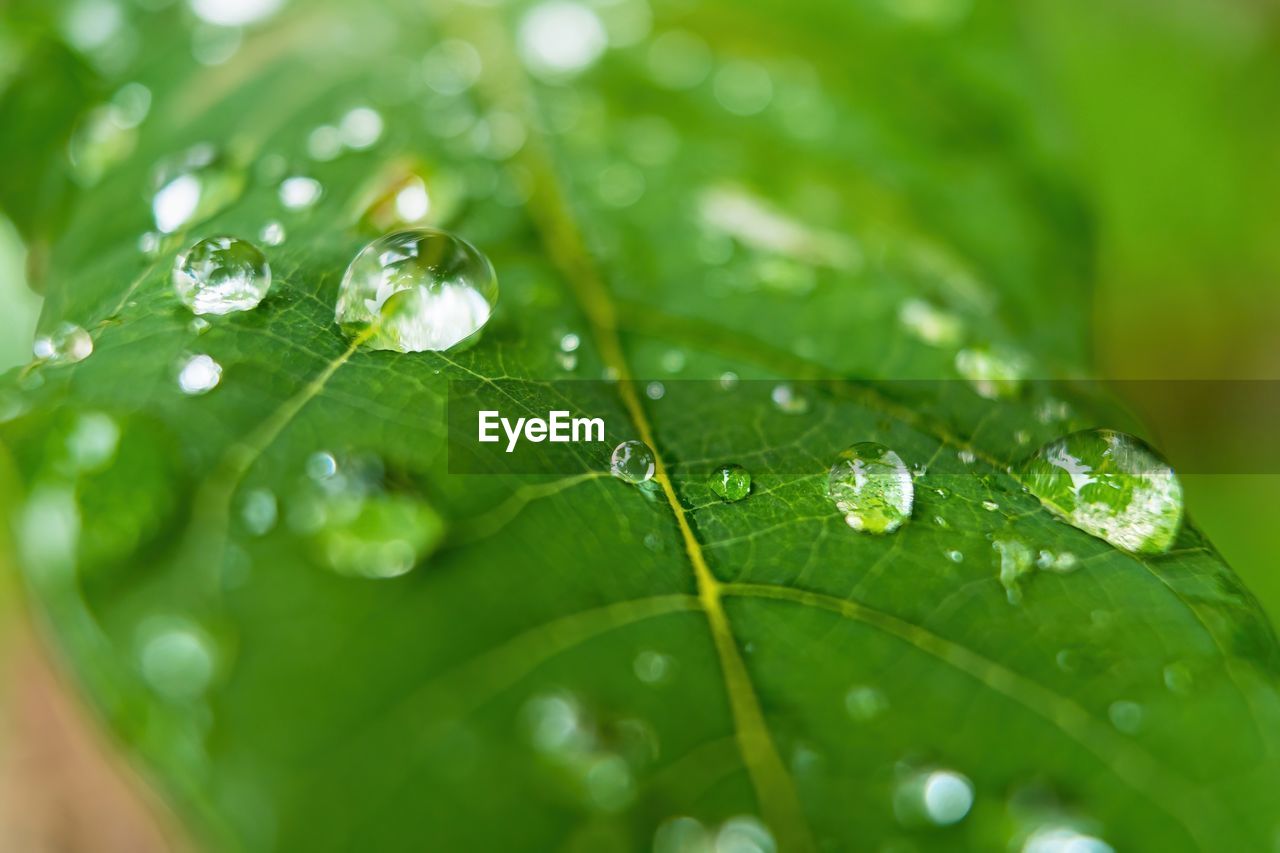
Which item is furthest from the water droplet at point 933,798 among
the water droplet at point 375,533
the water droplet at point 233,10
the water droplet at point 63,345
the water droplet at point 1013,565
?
the water droplet at point 233,10

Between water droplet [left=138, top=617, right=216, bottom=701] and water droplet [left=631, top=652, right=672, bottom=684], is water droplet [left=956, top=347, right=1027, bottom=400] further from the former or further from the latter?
water droplet [left=138, top=617, right=216, bottom=701]

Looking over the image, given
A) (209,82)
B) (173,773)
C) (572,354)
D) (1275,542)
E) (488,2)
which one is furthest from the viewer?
(1275,542)

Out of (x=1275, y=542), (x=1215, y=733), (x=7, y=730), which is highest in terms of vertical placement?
(x=1215, y=733)

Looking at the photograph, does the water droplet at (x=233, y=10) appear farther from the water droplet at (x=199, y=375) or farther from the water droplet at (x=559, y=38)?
the water droplet at (x=199, y=375)

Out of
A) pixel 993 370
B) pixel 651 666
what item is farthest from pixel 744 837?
pixel 993 370

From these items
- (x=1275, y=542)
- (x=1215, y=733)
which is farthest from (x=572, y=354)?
(x=1275, y=542)

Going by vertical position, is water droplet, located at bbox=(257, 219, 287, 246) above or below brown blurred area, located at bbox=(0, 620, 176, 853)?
above

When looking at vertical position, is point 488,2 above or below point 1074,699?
above

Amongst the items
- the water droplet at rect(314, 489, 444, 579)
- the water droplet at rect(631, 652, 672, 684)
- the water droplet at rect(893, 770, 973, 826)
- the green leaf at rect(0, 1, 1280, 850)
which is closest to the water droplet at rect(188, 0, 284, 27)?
the green leaf at rect(0, 1, 1280, 850)

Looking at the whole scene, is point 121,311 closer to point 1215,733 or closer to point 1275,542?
point 1215,733
